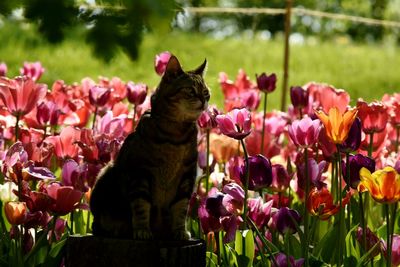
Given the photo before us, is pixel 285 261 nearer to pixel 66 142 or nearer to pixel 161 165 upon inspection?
pixel 161 165

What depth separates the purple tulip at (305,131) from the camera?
112 inches

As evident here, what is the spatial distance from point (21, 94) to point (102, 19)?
2117 mm

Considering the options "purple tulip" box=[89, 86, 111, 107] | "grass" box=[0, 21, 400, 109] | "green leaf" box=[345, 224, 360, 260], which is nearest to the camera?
"green leaf" box=[345, 224, 360, 260]

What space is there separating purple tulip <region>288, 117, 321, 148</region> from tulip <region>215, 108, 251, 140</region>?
185 mm

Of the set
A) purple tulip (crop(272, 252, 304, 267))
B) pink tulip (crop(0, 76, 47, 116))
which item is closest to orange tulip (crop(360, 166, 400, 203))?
purple tulip (crop(272, 252, 304, 267))

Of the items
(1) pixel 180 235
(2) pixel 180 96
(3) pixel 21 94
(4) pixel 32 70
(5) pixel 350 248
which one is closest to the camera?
(2) pixel 180 96

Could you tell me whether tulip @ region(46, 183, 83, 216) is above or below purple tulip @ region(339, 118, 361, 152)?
below

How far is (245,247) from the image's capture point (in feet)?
9.46

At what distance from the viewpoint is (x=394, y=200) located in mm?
2463

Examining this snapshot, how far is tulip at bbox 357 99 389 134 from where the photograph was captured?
3477mm

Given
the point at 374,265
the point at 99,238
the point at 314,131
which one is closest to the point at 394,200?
the point at 314,131

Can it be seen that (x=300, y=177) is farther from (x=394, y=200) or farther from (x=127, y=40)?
(x=127, y=40)

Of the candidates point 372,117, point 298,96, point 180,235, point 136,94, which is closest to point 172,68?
point 180,235

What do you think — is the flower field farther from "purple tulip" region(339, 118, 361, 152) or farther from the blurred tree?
the blurred tree
